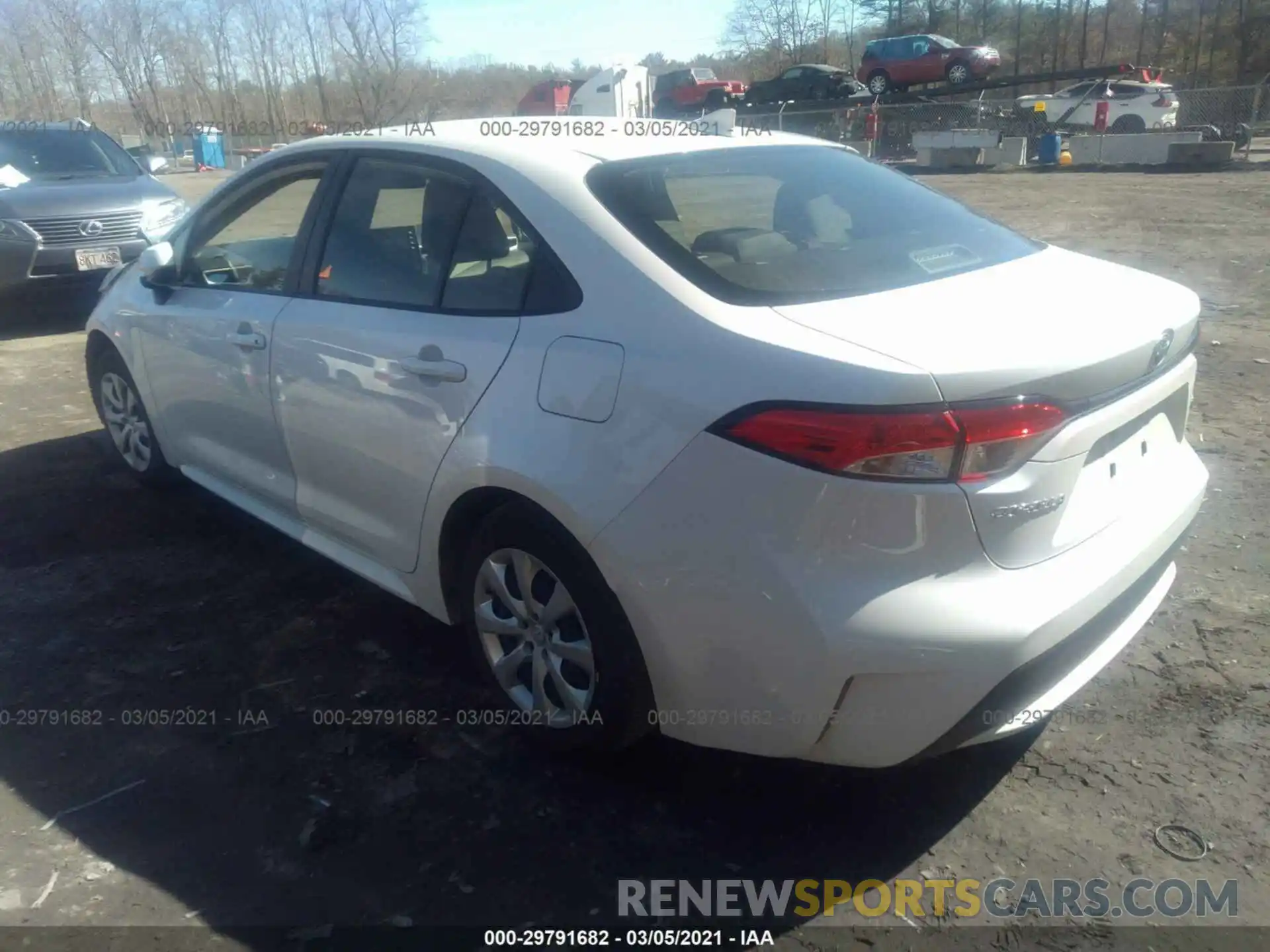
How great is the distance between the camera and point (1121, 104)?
2612 cm

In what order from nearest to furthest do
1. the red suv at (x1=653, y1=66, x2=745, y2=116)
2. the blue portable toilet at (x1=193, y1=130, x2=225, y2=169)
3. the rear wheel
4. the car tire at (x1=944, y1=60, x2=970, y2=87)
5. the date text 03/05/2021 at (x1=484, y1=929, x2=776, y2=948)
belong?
1. the date text 03/05/2021 at (x1=484, y1=929, x2=776, y2=948)
2. the car tire at (x1=944, y1=60, x2=970, y2=87)
3. the rear wheel
4. the red suv at (x1=653, y1=66, x2=745, y2=116)
5. the blue portable toilet at (x1=193, y1=130, x2=225, y2=169)

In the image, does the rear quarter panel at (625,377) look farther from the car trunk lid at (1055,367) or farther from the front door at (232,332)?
the front door at (232,332)

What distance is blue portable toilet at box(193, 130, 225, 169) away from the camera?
3697cm

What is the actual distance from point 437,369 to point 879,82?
32.3m

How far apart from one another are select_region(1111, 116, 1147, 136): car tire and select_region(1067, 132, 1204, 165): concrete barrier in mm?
3697

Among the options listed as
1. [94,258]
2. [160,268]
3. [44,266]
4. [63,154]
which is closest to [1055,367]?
[160,268]

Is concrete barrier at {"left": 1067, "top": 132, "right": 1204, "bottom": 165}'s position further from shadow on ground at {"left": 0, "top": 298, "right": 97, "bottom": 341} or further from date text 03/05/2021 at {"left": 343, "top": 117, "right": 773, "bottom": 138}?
date text 03/05/2021 at {"left": 343, "top": 117, "right": 773, "bottom": 138}

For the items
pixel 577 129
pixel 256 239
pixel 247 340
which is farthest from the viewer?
pixel 256 239

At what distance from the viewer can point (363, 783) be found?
281 cm

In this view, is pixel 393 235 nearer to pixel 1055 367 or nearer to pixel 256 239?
pixel 256 239

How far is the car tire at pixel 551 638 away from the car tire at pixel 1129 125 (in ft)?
91.2

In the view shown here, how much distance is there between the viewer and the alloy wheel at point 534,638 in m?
2.65

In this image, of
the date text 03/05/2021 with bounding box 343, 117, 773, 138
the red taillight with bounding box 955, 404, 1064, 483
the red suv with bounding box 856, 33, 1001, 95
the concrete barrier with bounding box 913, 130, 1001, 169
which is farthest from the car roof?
the red suv with bounding box 856, 33, 1001, 95

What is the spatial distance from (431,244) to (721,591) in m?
1.49
